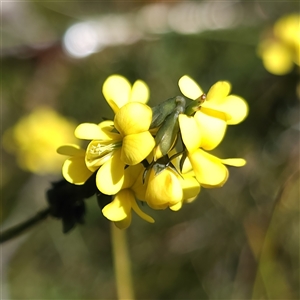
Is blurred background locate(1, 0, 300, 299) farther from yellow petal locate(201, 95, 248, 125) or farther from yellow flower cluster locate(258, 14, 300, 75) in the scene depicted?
yellow petal locate(201, 95, 248, 125)

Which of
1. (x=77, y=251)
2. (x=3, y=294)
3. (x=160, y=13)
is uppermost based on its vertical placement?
(x=160, y=13)

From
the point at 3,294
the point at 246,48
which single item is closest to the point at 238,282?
the point at 3,294

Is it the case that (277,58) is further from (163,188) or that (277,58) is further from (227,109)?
(163,188)

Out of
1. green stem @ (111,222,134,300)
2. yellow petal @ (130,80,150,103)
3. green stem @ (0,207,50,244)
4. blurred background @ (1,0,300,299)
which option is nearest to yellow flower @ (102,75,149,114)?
yellow petal @ (130,80,150,103)

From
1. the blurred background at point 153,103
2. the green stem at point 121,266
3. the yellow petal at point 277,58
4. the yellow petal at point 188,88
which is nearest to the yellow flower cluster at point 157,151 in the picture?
the yellow petal at point 188,88

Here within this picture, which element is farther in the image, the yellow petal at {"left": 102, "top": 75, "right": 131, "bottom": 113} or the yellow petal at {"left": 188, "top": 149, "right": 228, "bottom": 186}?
the yellow petal at {"left": 102, "top": 75, "right": 131, "bottom": 113}

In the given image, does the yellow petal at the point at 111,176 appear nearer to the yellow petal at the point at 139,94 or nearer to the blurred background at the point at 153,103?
the yellow petal at the point at 139,94

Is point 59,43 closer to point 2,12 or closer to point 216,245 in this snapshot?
point 2,12
